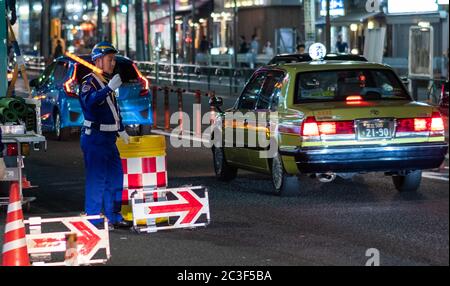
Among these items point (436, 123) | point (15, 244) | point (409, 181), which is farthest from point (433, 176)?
point (15, 244)

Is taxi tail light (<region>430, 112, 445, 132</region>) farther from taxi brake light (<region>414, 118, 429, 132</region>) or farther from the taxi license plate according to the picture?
the taxi license plate

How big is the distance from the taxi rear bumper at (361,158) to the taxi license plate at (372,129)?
0.12 meters

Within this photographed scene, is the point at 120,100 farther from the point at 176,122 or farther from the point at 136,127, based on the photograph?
the point at 176,122

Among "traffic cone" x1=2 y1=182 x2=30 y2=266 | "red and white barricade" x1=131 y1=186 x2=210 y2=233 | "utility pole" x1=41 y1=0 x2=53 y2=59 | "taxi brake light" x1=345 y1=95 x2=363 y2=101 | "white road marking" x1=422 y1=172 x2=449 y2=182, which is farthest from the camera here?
"utility pole" x1=41 y1=0 x2=53 y2=59

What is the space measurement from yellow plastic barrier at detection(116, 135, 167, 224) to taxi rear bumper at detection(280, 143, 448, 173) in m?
1.90

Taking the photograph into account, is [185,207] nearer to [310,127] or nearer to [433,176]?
[310,127]

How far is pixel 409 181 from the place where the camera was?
14023mm

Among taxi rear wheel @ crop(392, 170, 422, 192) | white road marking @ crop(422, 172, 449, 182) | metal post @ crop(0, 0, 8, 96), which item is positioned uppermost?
metal post @ crop(0, 0, 8, 96)

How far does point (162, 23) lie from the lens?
2847 inches

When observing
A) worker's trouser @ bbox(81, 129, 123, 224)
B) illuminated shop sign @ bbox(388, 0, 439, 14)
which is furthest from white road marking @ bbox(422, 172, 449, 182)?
illuminated shop sign @ bbox(388, 0, 439, 14)

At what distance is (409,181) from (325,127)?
1.47m

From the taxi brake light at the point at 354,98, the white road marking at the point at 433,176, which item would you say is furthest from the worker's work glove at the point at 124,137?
the white road marking at the point at 433,176

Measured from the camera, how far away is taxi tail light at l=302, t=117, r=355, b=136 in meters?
13.2

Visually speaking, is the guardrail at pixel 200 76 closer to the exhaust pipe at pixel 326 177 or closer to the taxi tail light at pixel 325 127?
the exhaust pipe at pixel 326 177
